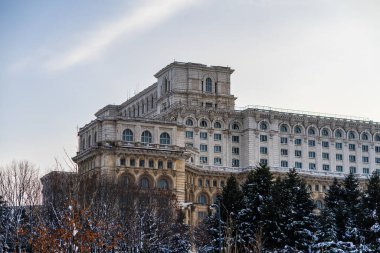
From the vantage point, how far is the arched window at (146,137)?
131725 millimetres

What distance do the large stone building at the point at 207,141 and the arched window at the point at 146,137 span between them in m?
0.17

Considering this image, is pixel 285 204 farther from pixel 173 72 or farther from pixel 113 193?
pixel 173 72

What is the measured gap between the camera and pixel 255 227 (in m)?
70.5

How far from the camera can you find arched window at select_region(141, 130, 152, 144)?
13173cm

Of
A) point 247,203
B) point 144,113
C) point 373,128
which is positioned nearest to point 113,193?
point 247,203

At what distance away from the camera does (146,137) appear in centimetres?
13212

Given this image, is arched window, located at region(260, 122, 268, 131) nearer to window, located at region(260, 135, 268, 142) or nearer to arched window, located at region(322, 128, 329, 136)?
window, located at region(260, 135, 268, 142)

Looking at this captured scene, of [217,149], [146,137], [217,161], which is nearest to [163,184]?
[146,137]

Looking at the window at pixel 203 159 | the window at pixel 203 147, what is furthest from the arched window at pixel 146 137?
the window at pixel 203 159

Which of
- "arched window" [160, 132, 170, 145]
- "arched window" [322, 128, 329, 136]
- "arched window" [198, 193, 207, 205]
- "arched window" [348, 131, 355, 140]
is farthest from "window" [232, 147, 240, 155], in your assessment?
"arched window" [348, 131, 355, 140]

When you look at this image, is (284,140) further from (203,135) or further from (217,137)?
(203,135)

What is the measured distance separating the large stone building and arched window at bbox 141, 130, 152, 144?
17 cm

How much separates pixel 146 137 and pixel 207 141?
19565mm

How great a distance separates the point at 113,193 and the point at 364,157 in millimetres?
82171
